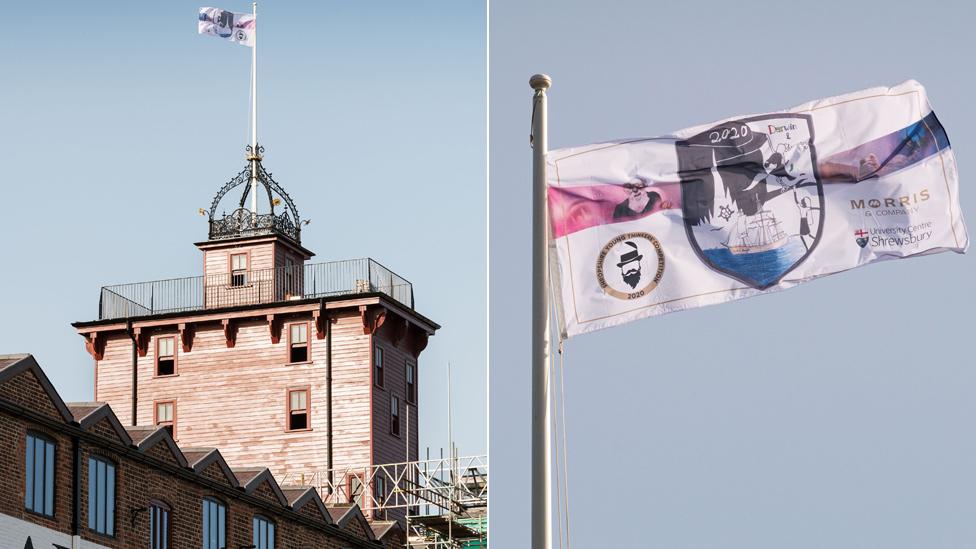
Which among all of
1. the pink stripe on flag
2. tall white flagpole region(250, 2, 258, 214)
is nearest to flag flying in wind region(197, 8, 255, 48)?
tall white flagpole region(250, 2, 258, 214)

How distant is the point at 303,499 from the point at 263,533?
3542mm

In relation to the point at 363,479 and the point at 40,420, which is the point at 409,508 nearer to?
the point at 363,479

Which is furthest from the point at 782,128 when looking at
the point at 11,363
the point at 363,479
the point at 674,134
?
the point at 363,479

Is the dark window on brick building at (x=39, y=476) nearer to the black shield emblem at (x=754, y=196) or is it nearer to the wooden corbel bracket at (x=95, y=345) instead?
the black shield emblem at (x=754, y=196)

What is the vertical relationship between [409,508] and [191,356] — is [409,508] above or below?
below

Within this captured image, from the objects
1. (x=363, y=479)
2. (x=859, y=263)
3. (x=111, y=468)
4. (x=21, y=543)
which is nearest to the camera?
(x=859, y=263)

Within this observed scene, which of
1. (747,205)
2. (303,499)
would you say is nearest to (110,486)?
(303,499)

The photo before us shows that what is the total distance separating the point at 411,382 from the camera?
81688mm

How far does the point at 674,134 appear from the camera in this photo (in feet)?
63.9

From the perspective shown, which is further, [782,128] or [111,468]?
[111,468]

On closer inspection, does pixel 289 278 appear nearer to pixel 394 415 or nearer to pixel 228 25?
pixel 394 415

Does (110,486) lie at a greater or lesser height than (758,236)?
lesser

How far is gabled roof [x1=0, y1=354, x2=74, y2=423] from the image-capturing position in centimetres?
4672

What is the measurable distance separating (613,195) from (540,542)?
4050 mm
